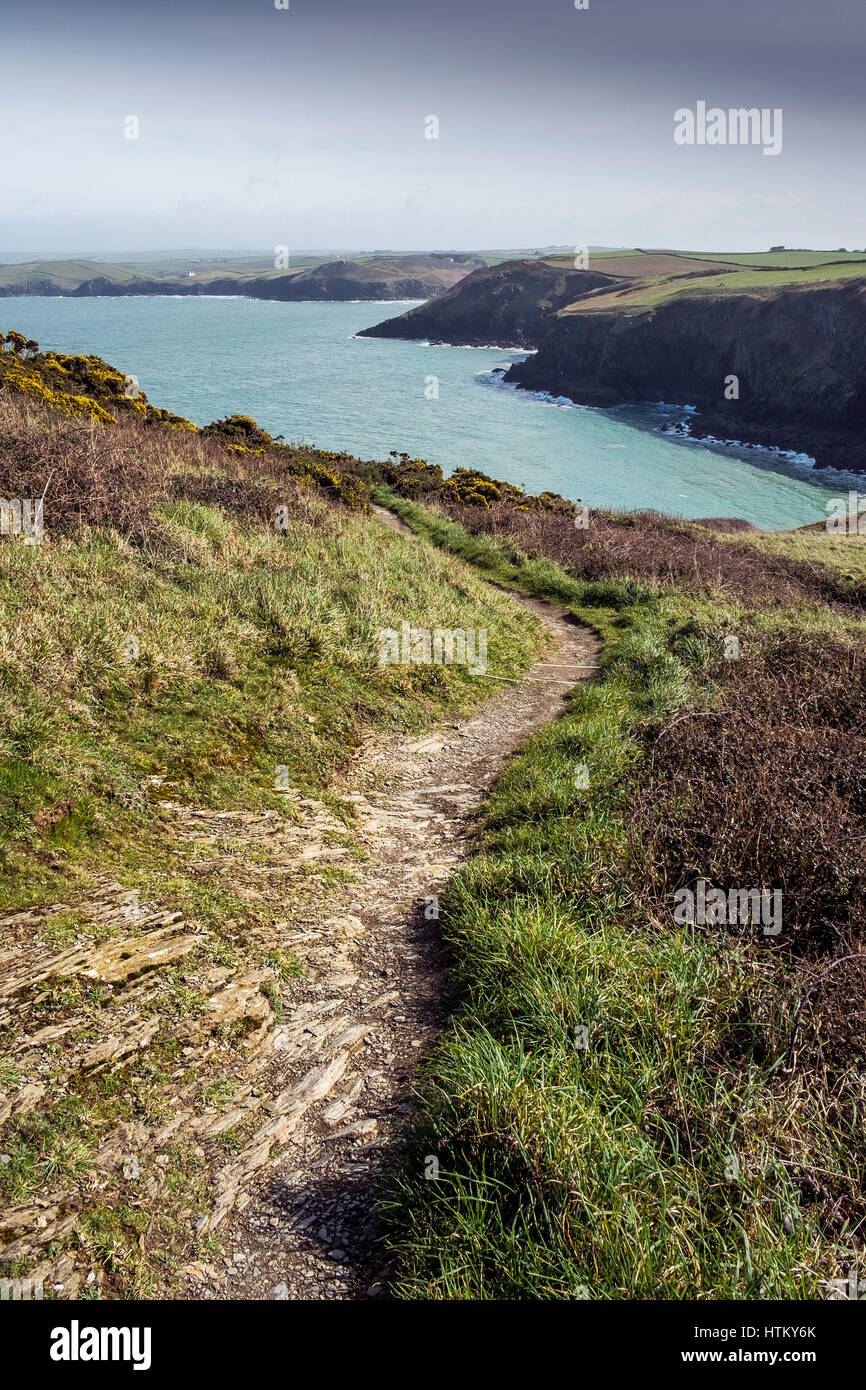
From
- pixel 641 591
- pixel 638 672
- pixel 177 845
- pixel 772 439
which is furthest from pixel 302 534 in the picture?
pixel 772 439

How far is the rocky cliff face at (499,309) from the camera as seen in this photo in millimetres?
151625

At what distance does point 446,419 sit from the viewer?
76.6 meters

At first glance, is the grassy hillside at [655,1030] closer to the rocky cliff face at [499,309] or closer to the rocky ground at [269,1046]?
the rocky ground at [269,1046]

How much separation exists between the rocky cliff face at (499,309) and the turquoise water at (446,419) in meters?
32.7

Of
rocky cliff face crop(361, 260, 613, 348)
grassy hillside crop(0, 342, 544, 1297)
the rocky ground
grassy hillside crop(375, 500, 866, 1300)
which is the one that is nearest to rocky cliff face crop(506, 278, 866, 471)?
rocky cliff face crop(361, 260, 613, 348)

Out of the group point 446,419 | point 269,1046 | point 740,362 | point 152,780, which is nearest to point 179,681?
A: point 152,780

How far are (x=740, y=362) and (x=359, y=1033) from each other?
107m

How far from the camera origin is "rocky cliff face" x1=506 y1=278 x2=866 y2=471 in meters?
80.4

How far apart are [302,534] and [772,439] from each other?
83.2m

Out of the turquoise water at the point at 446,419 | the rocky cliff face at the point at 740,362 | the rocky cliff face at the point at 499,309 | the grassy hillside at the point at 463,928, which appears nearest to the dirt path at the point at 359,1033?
the grassy hillside at the point at 463,928

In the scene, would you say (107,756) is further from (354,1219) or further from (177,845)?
(354,1219)

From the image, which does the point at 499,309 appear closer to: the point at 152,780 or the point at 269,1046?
the point at 152,780

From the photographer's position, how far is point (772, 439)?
8212 centimetres

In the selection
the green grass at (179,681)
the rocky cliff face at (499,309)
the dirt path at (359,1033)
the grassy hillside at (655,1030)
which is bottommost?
the dirt path at (359,1033)
